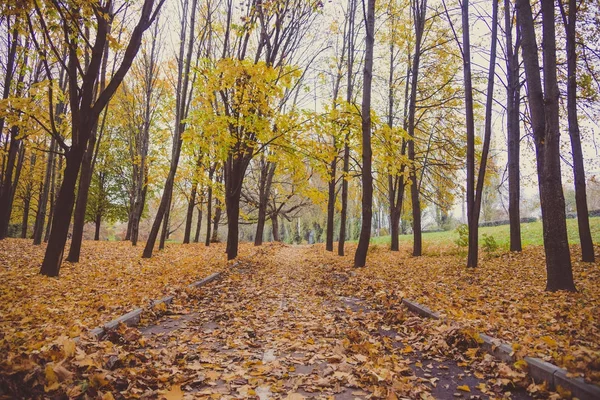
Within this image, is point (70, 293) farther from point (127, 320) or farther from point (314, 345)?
point (314, 345)

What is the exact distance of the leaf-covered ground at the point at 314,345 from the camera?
9.98ft

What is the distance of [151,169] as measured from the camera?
20.7m

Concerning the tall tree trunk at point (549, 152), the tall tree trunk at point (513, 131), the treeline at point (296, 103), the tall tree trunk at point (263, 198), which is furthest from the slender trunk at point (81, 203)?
the tall tree trunk at point (513, 131)

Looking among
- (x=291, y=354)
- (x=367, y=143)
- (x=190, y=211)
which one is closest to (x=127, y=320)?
(x=291, y=354)

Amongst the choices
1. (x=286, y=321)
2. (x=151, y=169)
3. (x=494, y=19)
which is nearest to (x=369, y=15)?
(x=494, y=19)

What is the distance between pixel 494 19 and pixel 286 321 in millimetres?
10649

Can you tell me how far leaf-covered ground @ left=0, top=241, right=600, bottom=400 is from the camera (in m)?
3.04

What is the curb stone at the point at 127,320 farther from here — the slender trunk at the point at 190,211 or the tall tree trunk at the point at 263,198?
the tall tree trunk at the point at 263,198

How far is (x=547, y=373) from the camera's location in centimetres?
306

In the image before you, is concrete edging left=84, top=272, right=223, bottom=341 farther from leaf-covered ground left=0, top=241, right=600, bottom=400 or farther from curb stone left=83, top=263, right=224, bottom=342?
leaf-covered ground left=0, top=241, right=600, bottom=400

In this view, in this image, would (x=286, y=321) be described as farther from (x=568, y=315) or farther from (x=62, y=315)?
(x=568, y=315)

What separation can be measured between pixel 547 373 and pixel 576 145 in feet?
29.1

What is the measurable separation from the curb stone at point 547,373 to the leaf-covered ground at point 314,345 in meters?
0.10

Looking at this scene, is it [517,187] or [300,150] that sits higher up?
[300,150]
